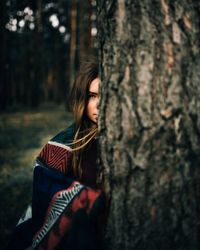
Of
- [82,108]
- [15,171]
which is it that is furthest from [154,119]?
[15,171]

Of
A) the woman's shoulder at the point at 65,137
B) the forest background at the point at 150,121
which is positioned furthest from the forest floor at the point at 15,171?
the forest background at the point at 150,121

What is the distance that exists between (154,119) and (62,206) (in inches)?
28.3

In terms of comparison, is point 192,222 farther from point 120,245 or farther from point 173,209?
point 120,245

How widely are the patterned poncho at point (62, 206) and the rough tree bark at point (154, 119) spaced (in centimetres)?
15

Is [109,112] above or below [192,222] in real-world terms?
above

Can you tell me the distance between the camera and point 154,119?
3.95 feet

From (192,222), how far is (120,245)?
1.26 feet

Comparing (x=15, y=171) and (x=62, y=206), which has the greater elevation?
(x=62, y=206)

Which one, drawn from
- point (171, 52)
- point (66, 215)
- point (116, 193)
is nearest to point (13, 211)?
point (66, 215)

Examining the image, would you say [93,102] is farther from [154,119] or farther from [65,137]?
[154,119]

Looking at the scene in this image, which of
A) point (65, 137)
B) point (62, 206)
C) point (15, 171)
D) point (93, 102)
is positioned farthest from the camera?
point (15, 171)

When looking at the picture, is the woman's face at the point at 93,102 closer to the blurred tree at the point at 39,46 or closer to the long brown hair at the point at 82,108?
the long brown hair at the point at 82,108

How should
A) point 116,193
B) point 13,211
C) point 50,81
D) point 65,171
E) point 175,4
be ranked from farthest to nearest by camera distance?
point 50,81, point 13,211, point 65,171, point 116,193, point 175,4

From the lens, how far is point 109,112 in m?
1.32
